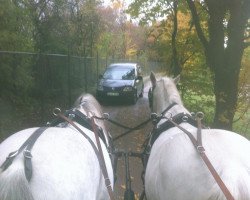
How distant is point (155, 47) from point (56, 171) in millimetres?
18152

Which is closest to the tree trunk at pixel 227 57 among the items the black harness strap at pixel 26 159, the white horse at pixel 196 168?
the white horse at pixel 196 168

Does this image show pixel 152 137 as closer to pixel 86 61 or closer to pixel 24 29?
pixel 24 29

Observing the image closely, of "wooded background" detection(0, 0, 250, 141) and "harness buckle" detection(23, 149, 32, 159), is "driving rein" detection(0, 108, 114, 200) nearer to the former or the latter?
"harness buckle" detection(23, 149, 32, 159)

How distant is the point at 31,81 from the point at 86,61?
8.80 m

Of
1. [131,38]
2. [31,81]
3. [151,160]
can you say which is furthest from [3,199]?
[131,38]

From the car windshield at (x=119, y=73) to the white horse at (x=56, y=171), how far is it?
19.0m

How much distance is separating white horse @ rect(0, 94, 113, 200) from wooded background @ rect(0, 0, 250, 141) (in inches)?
257

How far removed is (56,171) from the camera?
11.0 ft

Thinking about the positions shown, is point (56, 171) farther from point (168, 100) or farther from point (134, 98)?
point (134, 98)

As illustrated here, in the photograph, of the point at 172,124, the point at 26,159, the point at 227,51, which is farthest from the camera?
the point at 227,51

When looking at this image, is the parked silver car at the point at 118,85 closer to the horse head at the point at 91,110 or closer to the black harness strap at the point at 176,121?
the horse head at the point at 91,110

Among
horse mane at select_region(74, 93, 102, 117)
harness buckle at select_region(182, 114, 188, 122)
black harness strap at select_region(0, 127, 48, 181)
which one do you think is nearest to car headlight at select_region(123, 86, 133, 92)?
horse mane at select_region(74, 93, 102, 117)

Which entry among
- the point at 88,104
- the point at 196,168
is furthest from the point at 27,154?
the point at 88,104

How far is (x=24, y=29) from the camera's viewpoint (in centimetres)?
1547
